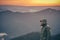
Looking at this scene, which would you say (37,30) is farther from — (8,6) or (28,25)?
(8,6)

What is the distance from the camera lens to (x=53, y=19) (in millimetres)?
1913

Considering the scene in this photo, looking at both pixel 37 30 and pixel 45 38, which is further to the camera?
pixel 37 30

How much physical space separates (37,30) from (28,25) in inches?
5.1

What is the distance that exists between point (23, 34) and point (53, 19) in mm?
430

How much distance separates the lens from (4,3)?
6.08ft

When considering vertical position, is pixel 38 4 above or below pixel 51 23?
above

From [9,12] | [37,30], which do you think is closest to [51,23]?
[37,30]

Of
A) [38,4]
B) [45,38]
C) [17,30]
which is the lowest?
[45,38]

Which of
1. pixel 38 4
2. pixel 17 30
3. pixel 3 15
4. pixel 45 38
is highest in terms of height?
pixel 38 4

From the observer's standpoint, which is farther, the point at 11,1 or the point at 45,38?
the point at 11,1

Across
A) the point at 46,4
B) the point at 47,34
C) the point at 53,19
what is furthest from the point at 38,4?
the point at 47,34

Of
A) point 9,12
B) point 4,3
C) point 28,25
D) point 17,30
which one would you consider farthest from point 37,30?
point 4,3

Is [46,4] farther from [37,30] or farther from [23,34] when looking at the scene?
[23,34]

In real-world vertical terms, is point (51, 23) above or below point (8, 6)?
below
